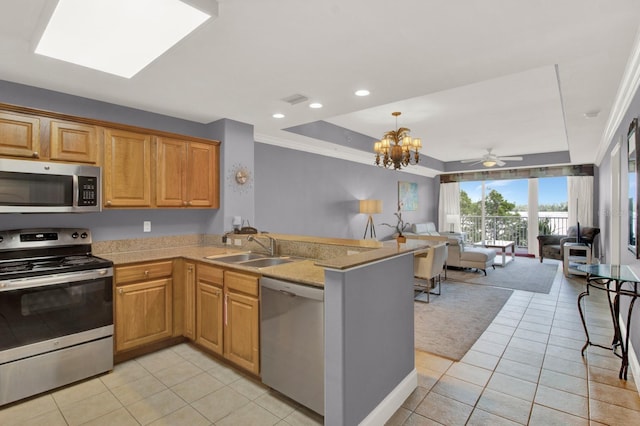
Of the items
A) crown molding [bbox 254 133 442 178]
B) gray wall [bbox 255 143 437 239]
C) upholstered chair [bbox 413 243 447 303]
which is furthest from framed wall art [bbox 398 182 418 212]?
upholstered chair [bbox 413 243 447 303]

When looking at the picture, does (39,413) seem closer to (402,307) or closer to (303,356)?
(303,356)

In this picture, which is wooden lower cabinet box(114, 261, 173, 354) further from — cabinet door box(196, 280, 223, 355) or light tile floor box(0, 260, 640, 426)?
cabinet door box(196, 280, 223, 355)

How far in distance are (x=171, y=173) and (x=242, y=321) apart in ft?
6.02

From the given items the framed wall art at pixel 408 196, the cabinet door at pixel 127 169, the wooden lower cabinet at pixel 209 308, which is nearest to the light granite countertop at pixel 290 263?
the wooden lower cabinet at pixel 209 308

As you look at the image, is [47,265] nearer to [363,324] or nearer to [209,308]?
[209,308]

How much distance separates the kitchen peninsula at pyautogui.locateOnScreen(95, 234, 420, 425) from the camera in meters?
1.71

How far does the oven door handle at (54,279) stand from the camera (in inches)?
84.0

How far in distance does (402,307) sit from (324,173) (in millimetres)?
3809

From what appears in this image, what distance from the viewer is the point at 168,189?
3.32 m

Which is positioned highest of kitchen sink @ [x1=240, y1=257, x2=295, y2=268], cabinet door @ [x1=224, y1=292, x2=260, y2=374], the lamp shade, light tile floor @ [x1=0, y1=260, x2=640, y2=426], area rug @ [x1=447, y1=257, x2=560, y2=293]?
the lamp shade

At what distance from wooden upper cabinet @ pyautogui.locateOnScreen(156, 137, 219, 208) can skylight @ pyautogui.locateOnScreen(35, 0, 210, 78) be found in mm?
1071

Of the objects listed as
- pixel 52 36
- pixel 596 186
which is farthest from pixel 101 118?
pixel 596 186

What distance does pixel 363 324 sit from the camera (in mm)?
1838

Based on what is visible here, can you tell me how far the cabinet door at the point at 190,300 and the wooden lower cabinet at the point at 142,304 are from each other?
131mm
